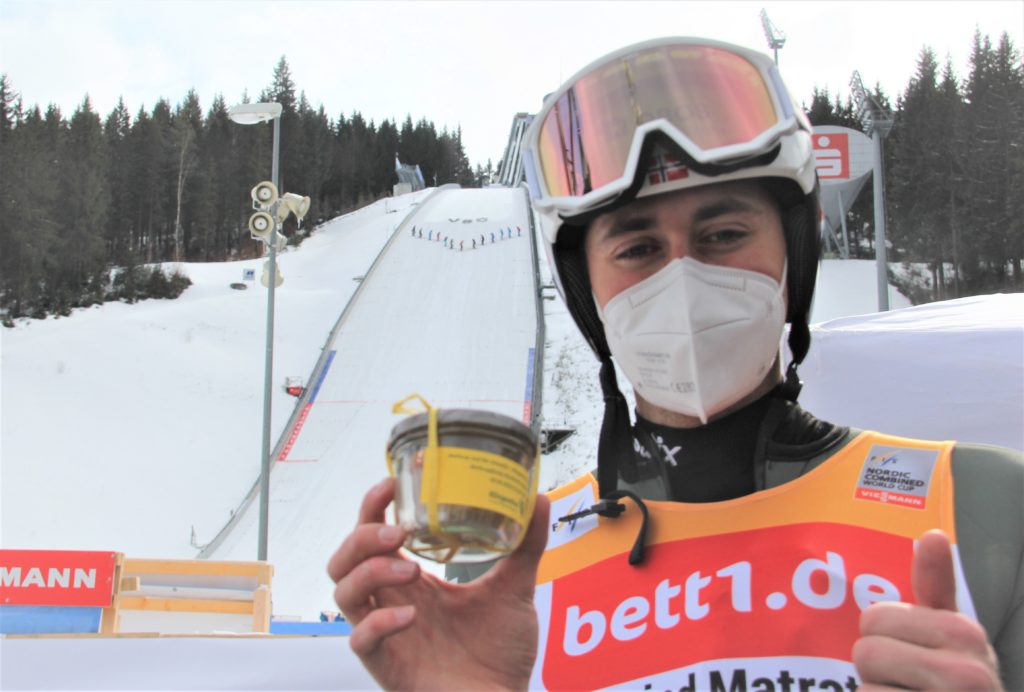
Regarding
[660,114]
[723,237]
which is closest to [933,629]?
[723,237]

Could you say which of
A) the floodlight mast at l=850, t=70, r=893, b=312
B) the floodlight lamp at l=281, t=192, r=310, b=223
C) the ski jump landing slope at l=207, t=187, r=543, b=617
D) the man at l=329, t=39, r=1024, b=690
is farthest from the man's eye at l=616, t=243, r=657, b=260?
the floodlight lamp at l=281, t=192, r=310, b=223

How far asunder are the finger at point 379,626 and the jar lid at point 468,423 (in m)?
0.33

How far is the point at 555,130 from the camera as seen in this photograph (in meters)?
2.33

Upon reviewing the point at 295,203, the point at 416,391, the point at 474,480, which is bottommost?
the point at 416,391

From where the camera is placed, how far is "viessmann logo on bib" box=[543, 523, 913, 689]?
1708mm

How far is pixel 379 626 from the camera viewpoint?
1505mm

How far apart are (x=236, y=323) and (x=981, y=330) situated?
91.3ft

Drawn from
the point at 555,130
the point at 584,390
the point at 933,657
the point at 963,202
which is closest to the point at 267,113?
the point at 584,390

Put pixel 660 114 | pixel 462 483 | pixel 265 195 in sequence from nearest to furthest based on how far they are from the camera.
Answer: pixel 462 483, pixel 660 114, pixel 265 195

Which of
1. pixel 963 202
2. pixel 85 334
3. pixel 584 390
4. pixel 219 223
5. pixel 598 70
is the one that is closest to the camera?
pixel 598 70

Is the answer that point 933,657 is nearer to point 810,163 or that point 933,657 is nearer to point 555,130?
point 810,163

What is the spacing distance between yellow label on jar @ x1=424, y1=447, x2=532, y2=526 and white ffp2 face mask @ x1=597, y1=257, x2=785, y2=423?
70 cm

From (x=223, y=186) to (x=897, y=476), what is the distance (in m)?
67.8

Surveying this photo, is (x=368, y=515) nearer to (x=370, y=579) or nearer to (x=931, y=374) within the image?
(x=370, y=579)
